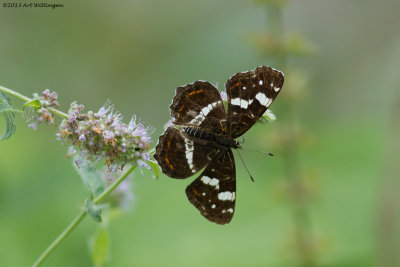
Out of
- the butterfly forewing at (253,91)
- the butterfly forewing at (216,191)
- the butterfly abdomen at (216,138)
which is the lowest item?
the butterfly forewing at (216,191)

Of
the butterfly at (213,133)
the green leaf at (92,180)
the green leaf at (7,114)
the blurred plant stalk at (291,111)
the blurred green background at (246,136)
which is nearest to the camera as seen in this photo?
the green leaf at (7,114)

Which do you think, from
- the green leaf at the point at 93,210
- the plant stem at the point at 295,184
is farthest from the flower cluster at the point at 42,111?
the plant stem at the point at 295,184

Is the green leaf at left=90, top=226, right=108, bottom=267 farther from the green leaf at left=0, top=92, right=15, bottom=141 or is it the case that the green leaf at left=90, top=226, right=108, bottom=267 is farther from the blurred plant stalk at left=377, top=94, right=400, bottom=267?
the blurred plant stalk at left=377, top=94, right=400, bottom=267

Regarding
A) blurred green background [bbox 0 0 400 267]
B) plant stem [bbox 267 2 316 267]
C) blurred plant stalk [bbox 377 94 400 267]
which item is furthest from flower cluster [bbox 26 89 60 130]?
blurred plant stalk [bbox 377 94 400 267]

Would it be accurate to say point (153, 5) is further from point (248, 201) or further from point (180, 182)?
point (248, 201)

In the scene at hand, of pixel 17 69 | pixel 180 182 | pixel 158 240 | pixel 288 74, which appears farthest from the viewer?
pixel 17 69

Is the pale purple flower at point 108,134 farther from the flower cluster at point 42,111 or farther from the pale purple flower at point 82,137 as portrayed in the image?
the flower cluster at point 42,111

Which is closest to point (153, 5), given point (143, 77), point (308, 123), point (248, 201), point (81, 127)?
point (143, 77)
